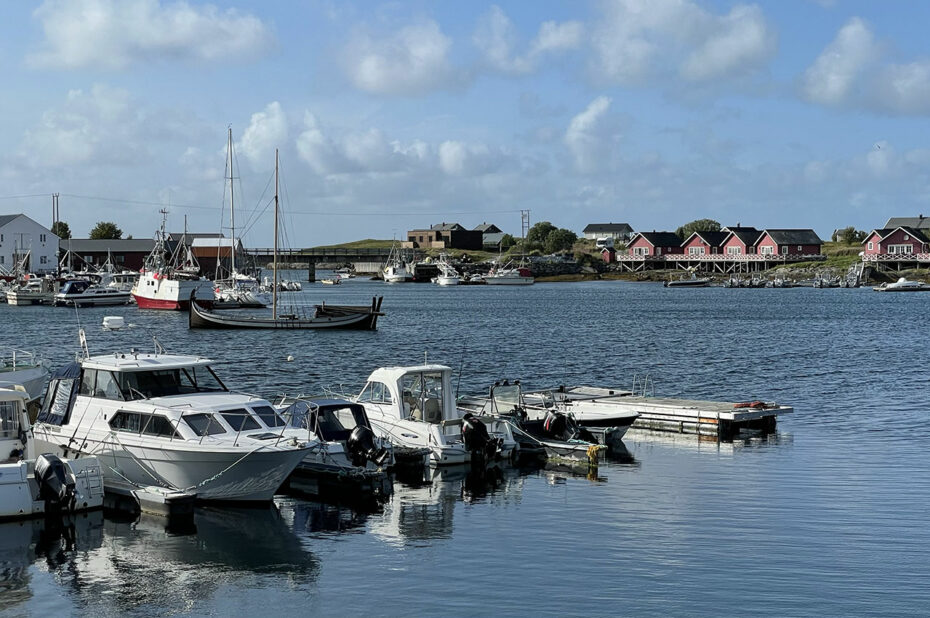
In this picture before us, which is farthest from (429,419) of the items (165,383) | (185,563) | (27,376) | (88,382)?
(27,376)

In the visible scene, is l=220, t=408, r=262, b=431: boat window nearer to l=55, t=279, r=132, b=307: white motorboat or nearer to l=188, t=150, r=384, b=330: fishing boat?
l=188, t=150, r=384, b=330: fishing boat

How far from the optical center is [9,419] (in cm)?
2558

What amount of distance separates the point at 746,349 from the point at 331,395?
42.8m

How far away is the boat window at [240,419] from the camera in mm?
25438

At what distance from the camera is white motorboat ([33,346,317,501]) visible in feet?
80.8

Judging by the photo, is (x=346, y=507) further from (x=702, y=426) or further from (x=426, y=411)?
(x=702, y=426)

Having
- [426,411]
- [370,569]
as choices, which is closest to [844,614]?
[370,569]

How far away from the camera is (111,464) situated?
84.5 ft

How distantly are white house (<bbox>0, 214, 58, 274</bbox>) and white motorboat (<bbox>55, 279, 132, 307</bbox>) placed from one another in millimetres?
35104

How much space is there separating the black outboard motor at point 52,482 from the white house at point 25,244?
5545 inches

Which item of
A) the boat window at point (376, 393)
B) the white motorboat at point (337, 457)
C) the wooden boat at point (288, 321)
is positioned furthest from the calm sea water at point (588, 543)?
the wooden boat at point (288, 321)

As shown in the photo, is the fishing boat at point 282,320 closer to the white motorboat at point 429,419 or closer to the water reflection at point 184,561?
the white motorboat at point 429,419


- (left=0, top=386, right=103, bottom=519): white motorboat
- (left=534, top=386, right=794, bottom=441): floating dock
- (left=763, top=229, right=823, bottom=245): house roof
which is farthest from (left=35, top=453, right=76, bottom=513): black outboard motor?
(left=763, top=229, right=823, bottom=245): house roof

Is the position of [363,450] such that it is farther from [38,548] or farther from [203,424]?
[38,548]
